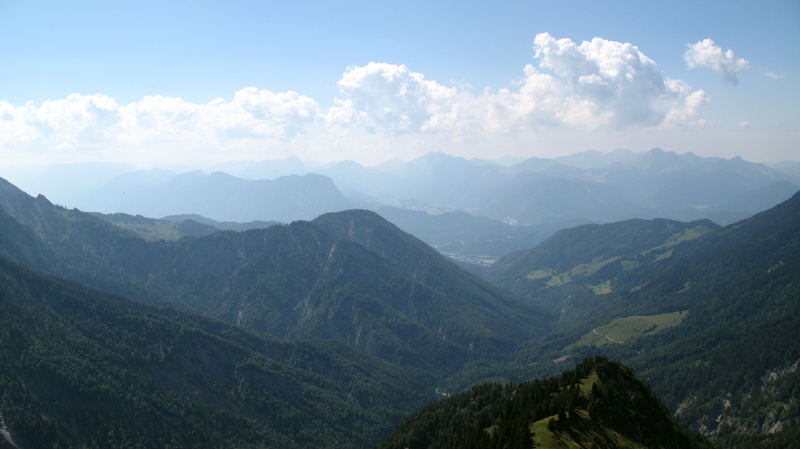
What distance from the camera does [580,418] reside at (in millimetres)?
93625

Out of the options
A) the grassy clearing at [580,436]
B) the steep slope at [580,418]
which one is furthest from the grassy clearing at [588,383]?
the grassy clearing at [580,436]

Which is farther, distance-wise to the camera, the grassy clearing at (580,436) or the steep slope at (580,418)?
the steep slope at (580,418)

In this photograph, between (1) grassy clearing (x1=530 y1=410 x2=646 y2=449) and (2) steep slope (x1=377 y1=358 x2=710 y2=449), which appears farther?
(2) steep slope (x1=377 y1=358 x2=710 y2=449)

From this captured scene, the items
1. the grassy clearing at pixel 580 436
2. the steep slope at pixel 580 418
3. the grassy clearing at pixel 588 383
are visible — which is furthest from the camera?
the grassy clearing at pixel 588 383

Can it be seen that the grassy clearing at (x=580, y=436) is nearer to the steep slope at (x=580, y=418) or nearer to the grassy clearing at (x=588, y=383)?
the steep slope at (x=580, y=418)

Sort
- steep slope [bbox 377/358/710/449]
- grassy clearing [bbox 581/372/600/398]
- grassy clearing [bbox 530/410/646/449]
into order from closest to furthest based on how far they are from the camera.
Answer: grassy clearing [bbox 530/410/646/449] < steep slope [bbox 377/358/710/449] < grassy clearing [bbox 581/372/600/398]

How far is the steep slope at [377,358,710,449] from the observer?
288 feet

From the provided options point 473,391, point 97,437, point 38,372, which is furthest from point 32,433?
point 473,391

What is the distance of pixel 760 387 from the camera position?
178 m

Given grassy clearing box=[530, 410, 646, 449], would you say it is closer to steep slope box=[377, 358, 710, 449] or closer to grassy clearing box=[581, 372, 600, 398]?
steep slope box=[377, 358, 710, 449]

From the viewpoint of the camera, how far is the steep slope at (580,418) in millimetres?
87812

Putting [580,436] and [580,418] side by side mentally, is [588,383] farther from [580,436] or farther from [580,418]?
[580,436]

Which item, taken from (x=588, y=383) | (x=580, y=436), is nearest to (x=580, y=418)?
(x=580, y=436)

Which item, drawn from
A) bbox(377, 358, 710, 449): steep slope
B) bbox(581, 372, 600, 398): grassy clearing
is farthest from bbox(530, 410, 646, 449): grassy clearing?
bbox(581, 372, 600, 398): grassy clearing
